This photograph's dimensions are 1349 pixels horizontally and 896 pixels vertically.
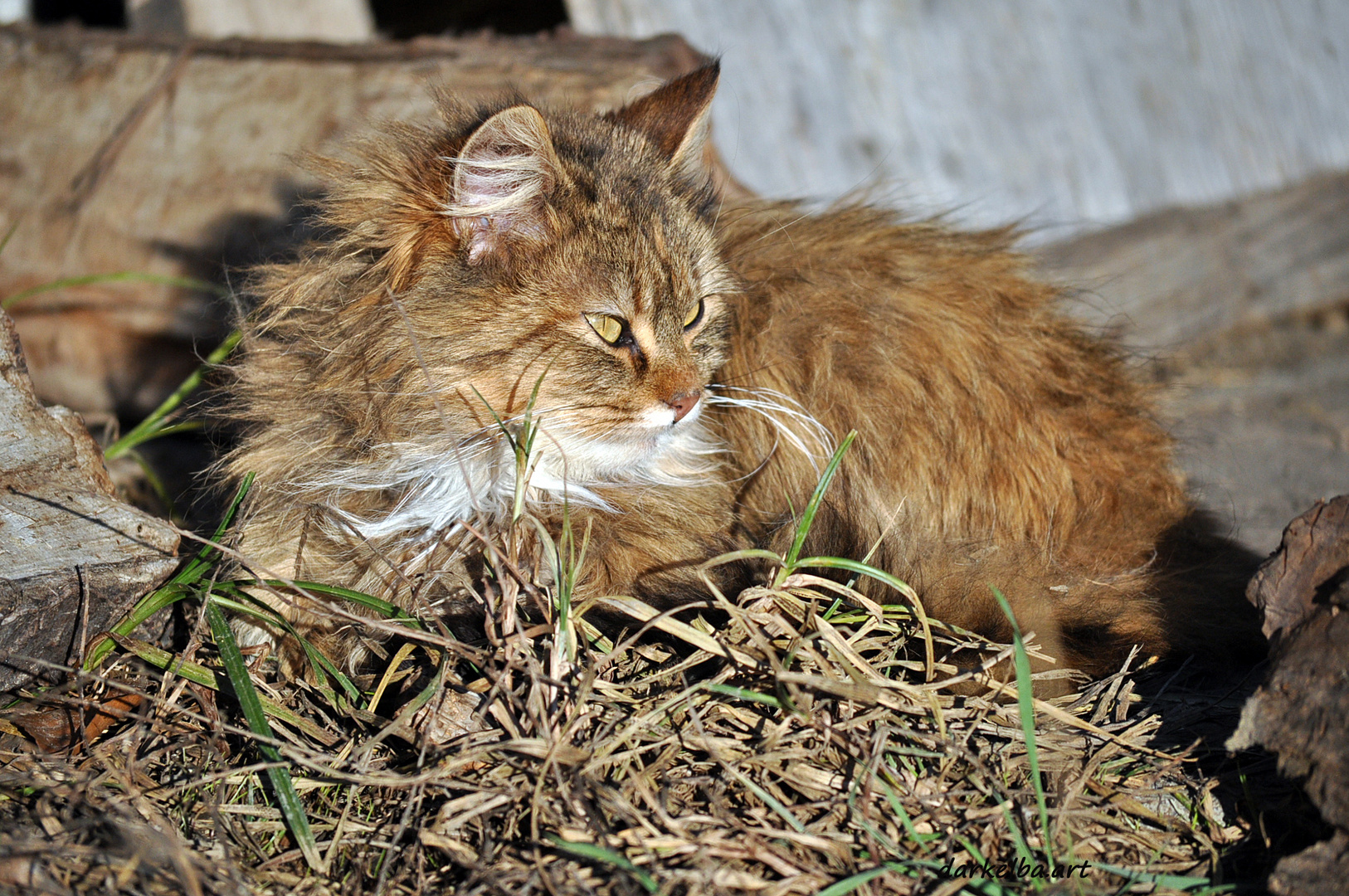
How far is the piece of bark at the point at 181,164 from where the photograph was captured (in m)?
3.16

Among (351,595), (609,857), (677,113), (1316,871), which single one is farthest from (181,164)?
(1316,871)

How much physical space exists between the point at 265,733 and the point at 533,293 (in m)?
0.94

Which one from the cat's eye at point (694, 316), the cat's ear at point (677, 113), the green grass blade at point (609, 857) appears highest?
the cat's ear at point (677, 113)

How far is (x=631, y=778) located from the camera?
5.23 ft

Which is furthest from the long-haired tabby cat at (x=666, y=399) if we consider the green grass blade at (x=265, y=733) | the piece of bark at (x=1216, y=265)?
the piece of bark at (x=1216, y=265)

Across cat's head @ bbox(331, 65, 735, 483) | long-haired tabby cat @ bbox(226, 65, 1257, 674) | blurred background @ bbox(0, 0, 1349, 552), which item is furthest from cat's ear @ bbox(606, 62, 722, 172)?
blurred background @ bbox(0, 0, 1349, 552)

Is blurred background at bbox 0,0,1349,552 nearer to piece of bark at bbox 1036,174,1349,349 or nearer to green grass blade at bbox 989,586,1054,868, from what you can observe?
piece of bark at bbox 1036,174,1349,349

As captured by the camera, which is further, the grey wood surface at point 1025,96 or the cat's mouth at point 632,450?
the grey wood surface at point 1025,96

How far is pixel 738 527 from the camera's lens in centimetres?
218

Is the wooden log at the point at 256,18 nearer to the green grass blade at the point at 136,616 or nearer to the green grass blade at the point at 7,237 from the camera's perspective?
the green grass blade at the point at 7,237

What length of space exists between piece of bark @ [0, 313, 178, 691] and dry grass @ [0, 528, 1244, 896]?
108mm

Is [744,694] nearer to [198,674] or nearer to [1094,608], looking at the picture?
[1094,608]

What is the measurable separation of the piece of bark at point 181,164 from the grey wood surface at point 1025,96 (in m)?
0.82

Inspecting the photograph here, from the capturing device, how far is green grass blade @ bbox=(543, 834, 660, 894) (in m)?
1.37
